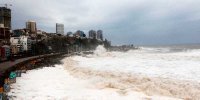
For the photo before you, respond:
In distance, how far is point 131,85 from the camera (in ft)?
59.0

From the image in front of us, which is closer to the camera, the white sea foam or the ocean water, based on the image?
the white sea foam

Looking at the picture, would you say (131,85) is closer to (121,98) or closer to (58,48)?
(121,98)

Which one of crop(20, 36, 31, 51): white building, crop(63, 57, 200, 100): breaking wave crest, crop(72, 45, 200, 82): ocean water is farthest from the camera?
crop(20, 36, 31, 51): white building

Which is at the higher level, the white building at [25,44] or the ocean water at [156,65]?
the white building at [25,44]

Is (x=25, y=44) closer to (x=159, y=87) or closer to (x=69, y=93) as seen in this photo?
(x=159, y=87)

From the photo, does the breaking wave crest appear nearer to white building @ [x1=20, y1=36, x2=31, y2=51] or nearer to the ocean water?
the ocean water

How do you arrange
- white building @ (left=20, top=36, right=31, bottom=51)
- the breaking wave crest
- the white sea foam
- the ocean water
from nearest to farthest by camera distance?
the white sea foam
the breaking wave crest
the ocean water
white building @ (left=20, top=36, right=31, bottom=51)

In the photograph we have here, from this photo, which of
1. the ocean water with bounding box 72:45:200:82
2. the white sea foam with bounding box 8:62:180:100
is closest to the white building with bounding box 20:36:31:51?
the ocean water with bounding box 72:45:200:82

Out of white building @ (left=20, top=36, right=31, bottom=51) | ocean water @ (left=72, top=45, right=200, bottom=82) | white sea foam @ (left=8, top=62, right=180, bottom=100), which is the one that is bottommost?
white sea foam @ (left=8, top=62, right=180, bottom=100)

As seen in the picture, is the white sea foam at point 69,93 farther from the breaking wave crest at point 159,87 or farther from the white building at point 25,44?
the white building at point 25,44

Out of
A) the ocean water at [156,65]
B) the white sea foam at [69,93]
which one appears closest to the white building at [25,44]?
the ocean water at [156,65]

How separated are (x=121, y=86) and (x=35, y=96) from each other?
17.3ft

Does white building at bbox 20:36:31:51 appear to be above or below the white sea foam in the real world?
above

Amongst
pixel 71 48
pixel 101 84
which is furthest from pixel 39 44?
pixel 101 84
